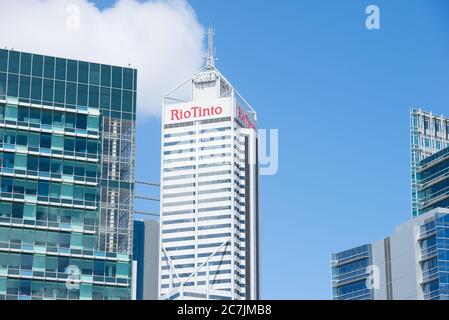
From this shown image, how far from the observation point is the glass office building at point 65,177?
166m

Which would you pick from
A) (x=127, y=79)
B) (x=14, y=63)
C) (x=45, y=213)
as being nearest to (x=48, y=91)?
(x=14, y=63)

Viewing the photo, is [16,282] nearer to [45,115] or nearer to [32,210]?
[32,210]

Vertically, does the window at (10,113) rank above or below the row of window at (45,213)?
above

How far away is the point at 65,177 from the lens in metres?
173

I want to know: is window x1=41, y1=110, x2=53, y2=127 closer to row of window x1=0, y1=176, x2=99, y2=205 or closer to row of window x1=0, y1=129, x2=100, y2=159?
row of window x1=0, y1=129, x2=100, y2=159

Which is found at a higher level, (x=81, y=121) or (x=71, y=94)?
(x=71, y=94)

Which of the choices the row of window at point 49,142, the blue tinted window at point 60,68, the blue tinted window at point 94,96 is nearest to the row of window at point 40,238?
the row of window at point 49,142

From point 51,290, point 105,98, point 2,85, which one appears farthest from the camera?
point 105,98

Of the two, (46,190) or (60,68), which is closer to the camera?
(46,190)

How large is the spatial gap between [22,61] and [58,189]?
23587 millimetres

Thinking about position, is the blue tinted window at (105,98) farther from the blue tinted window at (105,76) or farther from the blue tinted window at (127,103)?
the blue tinted window at (127,103)

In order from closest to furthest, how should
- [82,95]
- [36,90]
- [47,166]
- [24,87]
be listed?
1. [47,166]
2. [24,87]
3. [36,90]
4. [82,95]

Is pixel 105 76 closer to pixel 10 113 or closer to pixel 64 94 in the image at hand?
pixel 64 94
